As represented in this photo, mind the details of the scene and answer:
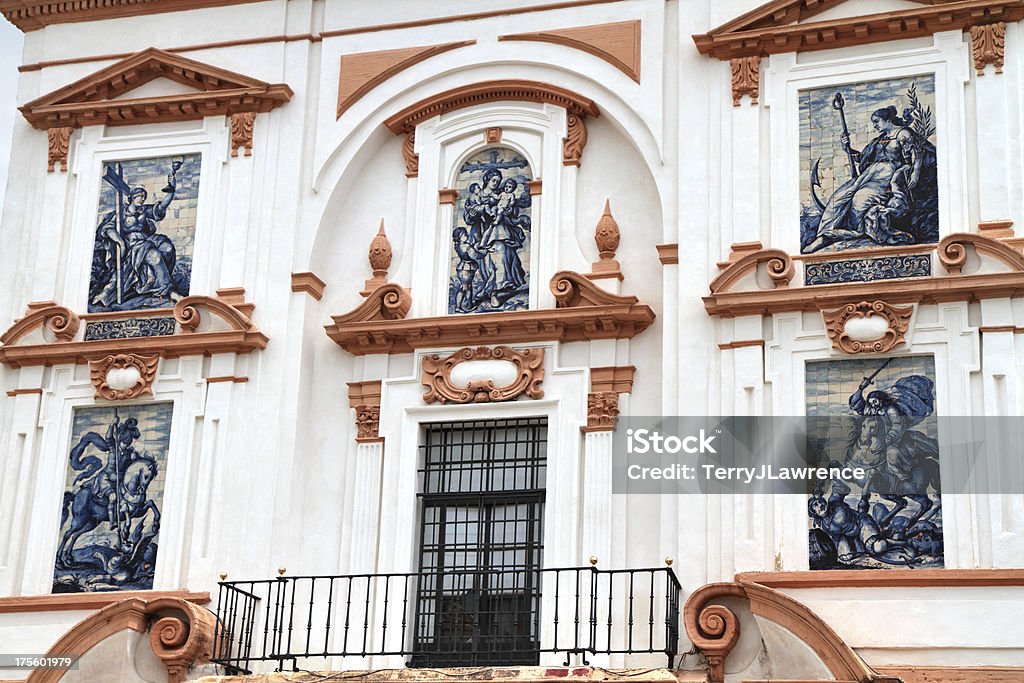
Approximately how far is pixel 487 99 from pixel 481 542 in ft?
16.0

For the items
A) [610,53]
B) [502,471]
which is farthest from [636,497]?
[610,53]

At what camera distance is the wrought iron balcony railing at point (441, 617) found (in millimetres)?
16750

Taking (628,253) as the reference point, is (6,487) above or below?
below

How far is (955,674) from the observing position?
1542cm

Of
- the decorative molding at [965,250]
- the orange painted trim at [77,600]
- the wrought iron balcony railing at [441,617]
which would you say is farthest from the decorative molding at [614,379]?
the orange painted trim at [77,600]

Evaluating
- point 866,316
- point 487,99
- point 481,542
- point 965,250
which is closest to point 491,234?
point 487,99

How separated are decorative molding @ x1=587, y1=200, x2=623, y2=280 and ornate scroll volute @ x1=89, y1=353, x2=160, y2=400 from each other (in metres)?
4.73

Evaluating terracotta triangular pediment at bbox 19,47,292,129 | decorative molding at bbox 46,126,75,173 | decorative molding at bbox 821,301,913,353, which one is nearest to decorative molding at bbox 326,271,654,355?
decorative molding at bbox 821,301,913,353

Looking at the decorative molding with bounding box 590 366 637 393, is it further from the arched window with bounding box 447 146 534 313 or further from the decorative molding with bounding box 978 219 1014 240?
the decorative molding with bounding box 978 219 1014 240

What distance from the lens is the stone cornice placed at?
16.6 m

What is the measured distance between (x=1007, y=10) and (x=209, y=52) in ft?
28.5

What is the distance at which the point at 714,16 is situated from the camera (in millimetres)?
18531

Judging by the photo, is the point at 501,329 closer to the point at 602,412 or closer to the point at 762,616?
the point at 602,412

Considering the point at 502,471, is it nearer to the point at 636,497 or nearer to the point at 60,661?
the point at 636,497
